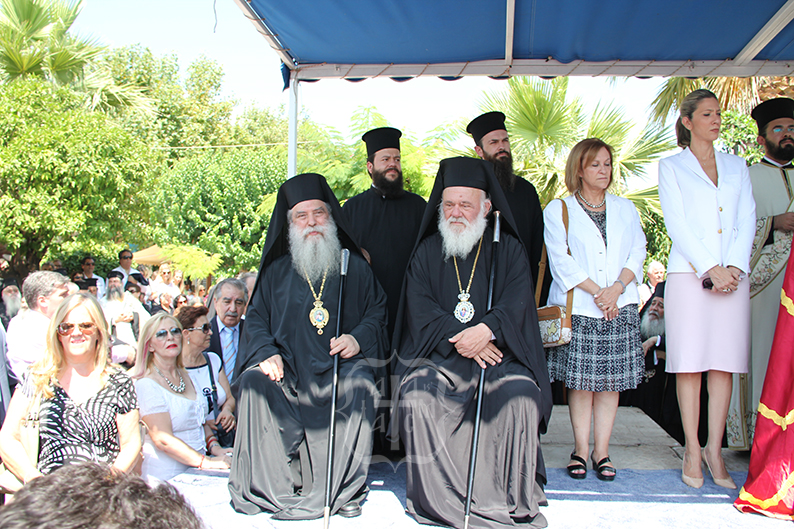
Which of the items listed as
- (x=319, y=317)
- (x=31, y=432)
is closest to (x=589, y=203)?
(x=319, y=317)

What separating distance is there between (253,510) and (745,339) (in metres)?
3.03

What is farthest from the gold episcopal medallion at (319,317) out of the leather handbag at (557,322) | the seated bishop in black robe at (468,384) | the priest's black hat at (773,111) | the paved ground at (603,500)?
the priest's black hat at (773,111)

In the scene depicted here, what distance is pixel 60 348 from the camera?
3186 millimetres

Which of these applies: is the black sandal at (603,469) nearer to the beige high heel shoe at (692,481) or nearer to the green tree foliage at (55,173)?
the beige high heel shoe at (692,481)

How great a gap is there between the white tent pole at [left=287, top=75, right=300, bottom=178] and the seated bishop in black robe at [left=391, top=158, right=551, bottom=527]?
1602 mm

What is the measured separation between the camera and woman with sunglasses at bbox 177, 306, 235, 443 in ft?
14.3

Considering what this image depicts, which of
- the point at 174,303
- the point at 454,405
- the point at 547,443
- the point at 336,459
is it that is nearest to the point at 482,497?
the point at 454,405

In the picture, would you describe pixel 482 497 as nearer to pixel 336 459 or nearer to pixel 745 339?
pixel 336 459

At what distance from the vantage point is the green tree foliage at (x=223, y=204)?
785 inches

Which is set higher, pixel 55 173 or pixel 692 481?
pixel 55 173

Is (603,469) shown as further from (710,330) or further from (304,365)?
(304,365)

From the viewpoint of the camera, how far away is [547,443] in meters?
4.77

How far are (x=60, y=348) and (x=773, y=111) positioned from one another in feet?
15.1

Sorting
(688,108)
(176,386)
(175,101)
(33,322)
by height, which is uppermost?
(175,101)
